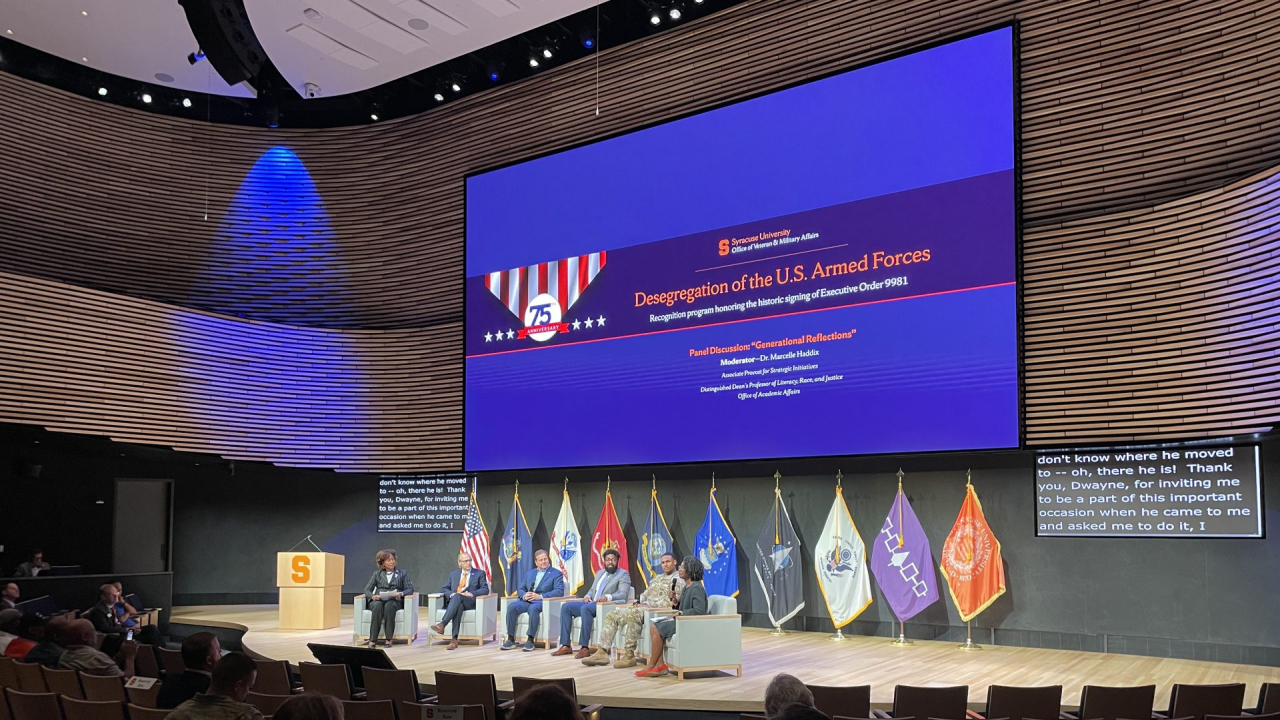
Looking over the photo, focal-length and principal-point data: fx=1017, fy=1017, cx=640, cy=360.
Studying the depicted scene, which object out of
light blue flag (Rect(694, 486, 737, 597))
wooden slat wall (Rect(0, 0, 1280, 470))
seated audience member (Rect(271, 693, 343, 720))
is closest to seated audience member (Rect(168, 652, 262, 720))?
seated audience member (Rect(271, 693, 343, 720))

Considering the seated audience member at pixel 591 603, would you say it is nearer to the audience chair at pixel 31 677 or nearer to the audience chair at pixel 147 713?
the audience chair at pixel 31 677

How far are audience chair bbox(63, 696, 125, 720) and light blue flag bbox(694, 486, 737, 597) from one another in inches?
259

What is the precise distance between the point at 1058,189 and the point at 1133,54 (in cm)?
118

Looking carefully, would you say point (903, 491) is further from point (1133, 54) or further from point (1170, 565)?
point (1133, 54)

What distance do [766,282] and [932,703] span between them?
562 cm

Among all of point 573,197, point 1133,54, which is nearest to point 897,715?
point 1133,54

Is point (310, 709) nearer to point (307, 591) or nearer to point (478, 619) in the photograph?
point (478, 619)

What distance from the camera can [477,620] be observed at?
945cm

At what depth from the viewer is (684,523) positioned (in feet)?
36.1

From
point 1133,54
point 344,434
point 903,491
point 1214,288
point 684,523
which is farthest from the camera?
point 344,434

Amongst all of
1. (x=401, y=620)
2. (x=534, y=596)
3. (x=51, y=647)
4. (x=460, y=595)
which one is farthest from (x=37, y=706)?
(x=401, y=620)

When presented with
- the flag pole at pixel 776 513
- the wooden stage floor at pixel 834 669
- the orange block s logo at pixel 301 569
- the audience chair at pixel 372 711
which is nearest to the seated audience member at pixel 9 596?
the wooden stage floor at pixel 834 669

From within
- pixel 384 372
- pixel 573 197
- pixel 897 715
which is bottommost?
pixel 897 715

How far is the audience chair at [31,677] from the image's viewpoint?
16.9ft
